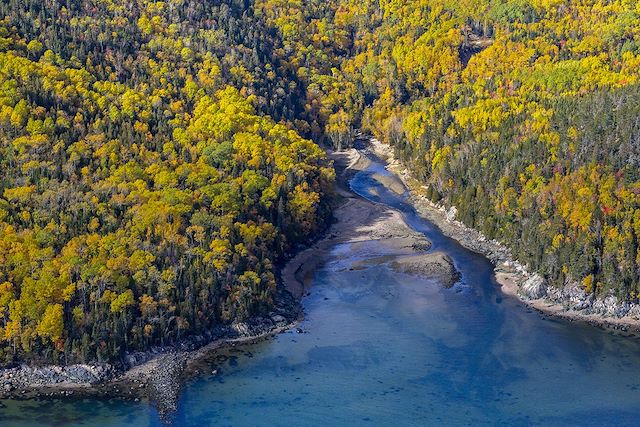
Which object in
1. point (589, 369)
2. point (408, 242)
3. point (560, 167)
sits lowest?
point (589, 369)

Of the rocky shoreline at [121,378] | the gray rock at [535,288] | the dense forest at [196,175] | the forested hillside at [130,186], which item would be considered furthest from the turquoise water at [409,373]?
the forested hillside at [130,186]

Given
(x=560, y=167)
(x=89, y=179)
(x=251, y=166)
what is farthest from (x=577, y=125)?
(x=89, y=179)

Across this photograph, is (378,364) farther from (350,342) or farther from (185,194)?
(185,194)

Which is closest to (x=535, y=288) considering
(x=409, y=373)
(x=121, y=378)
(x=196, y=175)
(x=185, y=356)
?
(x=409, y=373)

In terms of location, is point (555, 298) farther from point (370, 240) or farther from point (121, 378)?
point (121, 378)

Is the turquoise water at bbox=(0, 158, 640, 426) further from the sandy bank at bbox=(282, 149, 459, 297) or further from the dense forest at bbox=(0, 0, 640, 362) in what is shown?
the dense forest at bbox=(0, 0, 640, 362)

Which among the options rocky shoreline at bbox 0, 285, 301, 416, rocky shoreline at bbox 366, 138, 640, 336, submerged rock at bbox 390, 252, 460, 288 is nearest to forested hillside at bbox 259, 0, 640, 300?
rocky shoreline at bbox 366, 138, 640, 336
